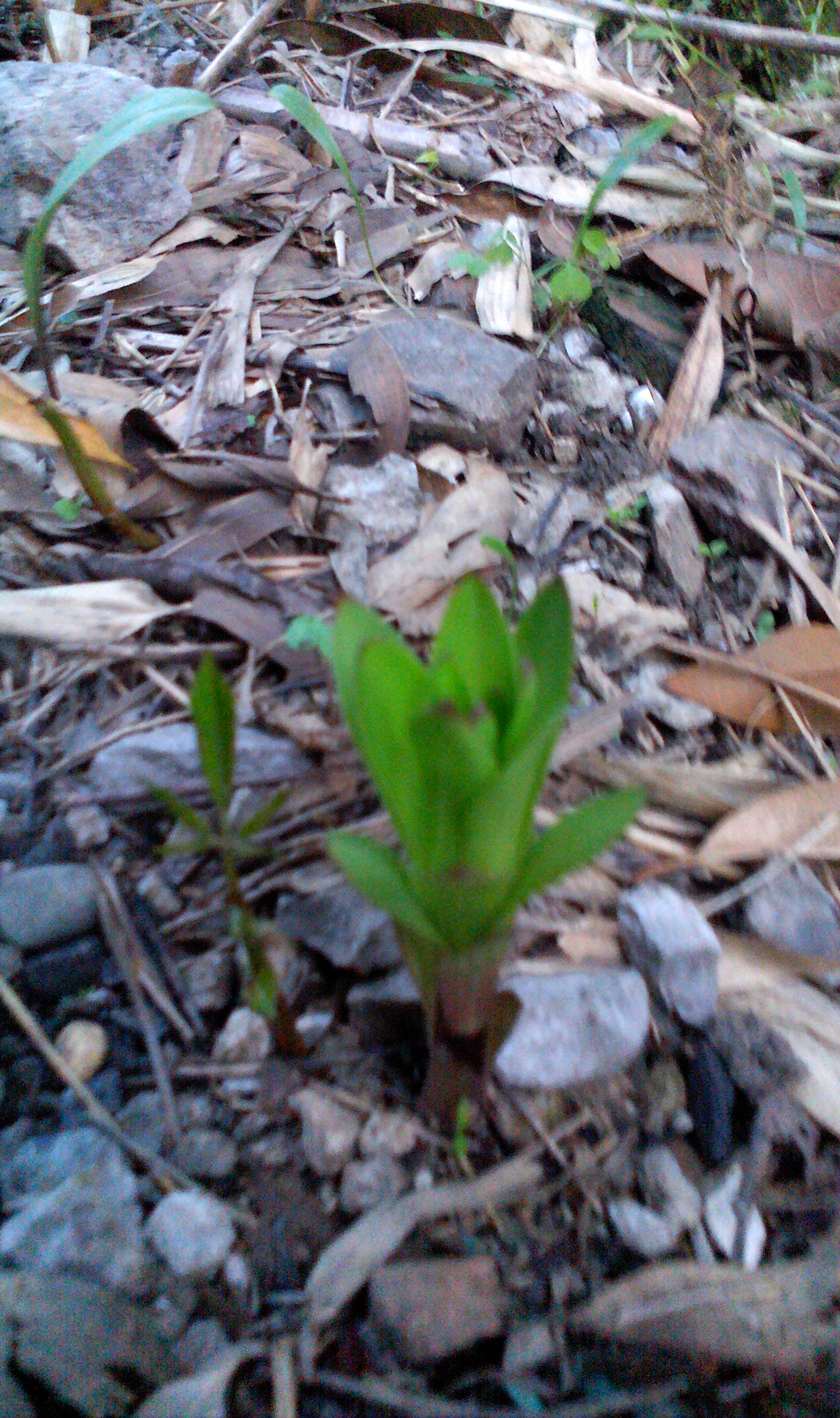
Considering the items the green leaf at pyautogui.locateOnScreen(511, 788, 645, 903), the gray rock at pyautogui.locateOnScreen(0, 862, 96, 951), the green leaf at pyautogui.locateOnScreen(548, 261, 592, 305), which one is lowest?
the gray rock at pyautogui.locateOnScreen(0, 862, 96, 951)

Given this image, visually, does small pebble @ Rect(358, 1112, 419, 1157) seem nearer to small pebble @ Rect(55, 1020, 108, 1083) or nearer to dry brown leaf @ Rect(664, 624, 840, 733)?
small pebble @ Rect(55, 1020, 108, 1083)

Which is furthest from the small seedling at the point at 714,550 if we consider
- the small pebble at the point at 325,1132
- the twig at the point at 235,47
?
the twig at the point at 235,47

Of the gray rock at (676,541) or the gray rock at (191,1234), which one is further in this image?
A: the gray rock at (676,541)

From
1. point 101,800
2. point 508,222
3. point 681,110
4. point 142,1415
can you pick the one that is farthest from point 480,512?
point 681,110

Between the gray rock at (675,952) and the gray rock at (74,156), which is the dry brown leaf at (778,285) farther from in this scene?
the gray rock at (675,952)

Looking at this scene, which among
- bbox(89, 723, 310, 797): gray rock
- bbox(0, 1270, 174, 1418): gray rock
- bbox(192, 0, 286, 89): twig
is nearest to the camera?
bbox(0, 1270, 174, 1418): gray rock

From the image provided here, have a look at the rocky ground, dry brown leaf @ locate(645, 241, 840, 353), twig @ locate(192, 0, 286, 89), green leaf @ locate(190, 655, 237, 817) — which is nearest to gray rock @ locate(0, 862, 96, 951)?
the rocky ground

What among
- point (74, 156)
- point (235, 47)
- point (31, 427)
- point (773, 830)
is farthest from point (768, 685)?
point (235, 47)
